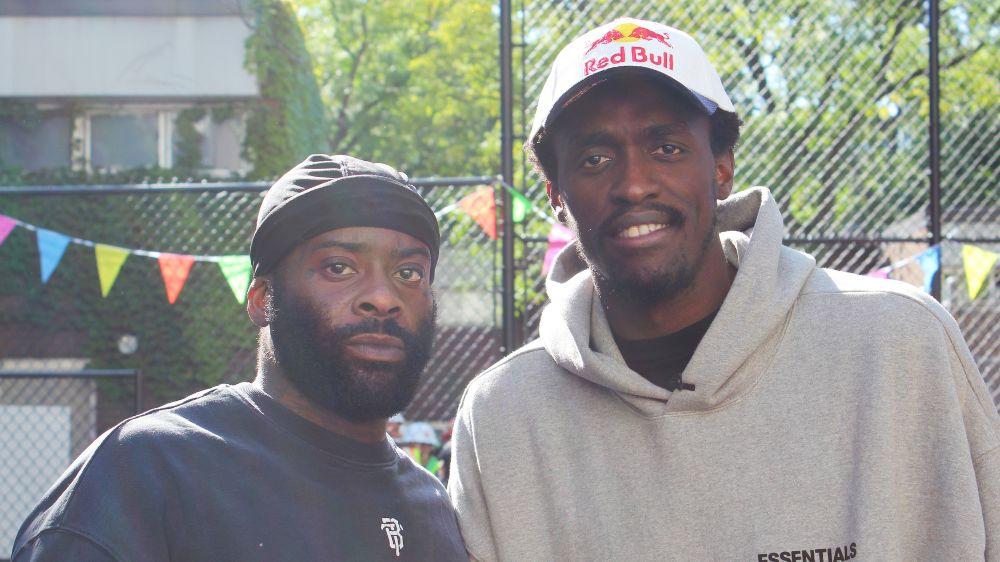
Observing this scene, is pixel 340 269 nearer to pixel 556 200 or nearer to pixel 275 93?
pixel 556 200

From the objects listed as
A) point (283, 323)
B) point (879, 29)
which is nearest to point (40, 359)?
point (879, 29)

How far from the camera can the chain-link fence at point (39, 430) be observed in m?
8.52

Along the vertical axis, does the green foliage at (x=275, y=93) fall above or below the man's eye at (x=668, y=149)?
above

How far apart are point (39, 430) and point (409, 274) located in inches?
325

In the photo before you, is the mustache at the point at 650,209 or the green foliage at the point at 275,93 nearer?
the mustache at the point at 650,209

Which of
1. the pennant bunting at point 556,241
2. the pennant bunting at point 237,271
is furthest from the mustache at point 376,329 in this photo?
the pennant bunting at point 237,271

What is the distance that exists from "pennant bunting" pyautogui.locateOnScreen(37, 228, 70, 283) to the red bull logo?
16.0 ft

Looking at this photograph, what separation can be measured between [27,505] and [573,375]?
7.58 m

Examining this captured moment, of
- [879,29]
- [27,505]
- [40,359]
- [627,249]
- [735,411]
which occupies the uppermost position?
[879,29]

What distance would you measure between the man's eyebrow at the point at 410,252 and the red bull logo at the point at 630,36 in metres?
0.59

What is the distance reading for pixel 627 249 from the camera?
230 cm

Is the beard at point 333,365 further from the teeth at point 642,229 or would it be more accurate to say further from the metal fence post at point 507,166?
the metal fence post at point 507,166

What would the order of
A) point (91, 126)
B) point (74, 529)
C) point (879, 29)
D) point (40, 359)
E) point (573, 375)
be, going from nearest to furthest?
point (74, 529) < point (573, 375) < point (879, 29) < point (40, 359) < point (91, 126)

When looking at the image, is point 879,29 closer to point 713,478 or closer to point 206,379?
point 713,478
